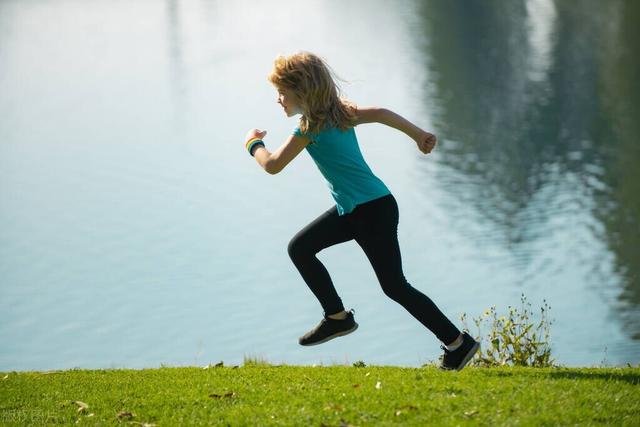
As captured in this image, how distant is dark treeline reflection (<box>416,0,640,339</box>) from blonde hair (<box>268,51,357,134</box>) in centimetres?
1387

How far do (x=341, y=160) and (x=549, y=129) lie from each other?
26826mm

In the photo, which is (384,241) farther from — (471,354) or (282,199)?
(282,199)

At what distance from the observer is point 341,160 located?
6.37 m

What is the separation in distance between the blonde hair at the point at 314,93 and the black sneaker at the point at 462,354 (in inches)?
60.2

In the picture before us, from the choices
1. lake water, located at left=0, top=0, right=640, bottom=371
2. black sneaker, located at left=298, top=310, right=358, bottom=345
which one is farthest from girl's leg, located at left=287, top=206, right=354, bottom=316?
lake water, located at left=0, top=0, right=640, bottom=371

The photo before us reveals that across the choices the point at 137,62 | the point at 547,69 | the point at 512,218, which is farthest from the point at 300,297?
the point at 137,62

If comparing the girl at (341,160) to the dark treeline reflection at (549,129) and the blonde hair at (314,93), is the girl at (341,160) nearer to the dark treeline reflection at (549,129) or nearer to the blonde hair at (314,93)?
the blonde hair at (314,93)

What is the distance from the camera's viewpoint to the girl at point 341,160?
6309 millimetres

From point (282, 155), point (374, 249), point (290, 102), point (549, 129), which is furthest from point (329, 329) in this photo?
point (549, 129)

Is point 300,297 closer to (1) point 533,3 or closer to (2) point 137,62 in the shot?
(2) point 137,62

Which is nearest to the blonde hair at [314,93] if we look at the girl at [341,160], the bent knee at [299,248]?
the girl at [341,160]

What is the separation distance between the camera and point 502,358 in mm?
8906

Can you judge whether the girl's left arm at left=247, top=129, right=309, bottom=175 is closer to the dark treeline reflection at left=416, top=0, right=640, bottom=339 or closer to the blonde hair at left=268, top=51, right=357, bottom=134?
the blonde hair at left=268, top=51, right=357, bottom=134

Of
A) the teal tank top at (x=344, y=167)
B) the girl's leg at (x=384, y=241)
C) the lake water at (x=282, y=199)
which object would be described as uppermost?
the lake water at (x=282, y=199)
